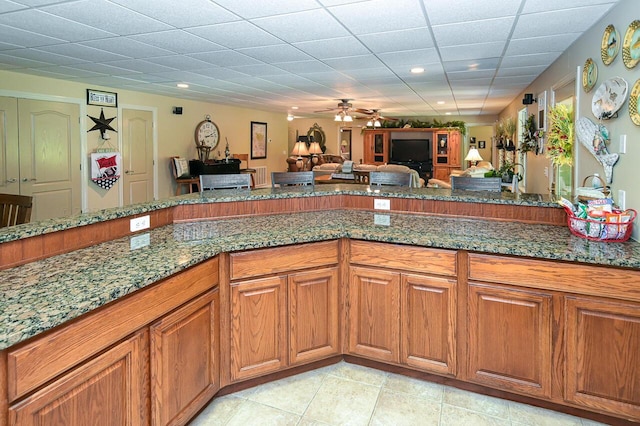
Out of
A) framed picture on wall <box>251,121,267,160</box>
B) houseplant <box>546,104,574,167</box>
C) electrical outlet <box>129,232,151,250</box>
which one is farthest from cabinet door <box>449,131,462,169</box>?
electrical outlet <box>129,232,151,250</box>

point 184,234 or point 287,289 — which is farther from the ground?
point 184,234

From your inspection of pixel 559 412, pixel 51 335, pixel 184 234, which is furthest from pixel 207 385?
pixel 559 412

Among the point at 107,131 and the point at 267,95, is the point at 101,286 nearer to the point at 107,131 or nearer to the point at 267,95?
the point at 107,131

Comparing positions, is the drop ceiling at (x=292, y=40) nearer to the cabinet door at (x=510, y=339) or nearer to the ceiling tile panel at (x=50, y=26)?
the ceiling tile panel at (x=50, y=26)

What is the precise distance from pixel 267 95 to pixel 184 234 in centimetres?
541

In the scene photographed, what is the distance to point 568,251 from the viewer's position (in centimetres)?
209

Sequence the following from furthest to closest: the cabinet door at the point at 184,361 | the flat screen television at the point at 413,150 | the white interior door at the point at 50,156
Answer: the flat screen television at the point at 413,150
the white interior door at the point at 50,156
the cabinet door at the point at 184,361

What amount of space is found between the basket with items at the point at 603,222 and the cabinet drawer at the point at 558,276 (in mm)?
384

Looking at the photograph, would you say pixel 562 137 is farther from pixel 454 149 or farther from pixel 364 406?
pixel 454 149

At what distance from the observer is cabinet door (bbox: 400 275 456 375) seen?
7.75 feet

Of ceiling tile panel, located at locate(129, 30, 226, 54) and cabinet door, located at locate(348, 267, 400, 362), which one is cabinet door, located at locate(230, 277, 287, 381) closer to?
cabinet door, located at locate(348, 267, 400, 362)

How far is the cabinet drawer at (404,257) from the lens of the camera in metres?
2.33

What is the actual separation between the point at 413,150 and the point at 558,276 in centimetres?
1143

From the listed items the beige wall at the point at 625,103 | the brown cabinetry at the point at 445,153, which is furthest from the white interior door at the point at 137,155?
the brown cabinetry at the point at 445,153
